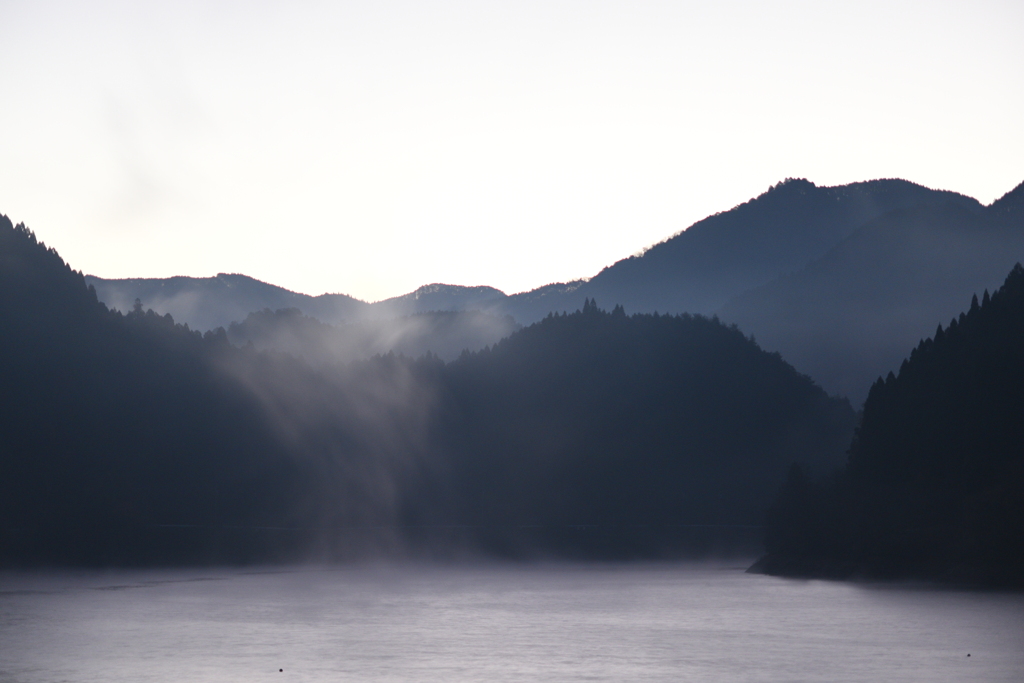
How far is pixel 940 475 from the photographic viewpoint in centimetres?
13512

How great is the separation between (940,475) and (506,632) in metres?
64.9

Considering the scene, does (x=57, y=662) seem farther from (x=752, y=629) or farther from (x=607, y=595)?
(x=607, y=595)

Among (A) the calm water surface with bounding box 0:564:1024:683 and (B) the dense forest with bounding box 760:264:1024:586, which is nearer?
(A) the calm water surface with bounding box 0:564:1024:683

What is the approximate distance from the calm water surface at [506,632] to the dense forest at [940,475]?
19.7 ft

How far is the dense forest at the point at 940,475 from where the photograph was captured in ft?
409

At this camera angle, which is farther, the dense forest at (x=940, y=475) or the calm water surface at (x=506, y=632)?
the dense forest at (x=940, y=475)

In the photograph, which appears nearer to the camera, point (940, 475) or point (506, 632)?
point (506, 632)

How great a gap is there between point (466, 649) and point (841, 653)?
26289 millimetres

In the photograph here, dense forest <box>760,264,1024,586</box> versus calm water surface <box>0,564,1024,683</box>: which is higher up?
dense forest <box>760,264,1024,586</box>

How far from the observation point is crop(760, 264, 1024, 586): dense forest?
125m

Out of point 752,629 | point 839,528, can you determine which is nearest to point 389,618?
point 752,629

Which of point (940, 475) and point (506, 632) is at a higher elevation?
point (940, 475)

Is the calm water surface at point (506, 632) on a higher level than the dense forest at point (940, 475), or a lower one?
lower

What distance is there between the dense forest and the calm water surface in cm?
600
